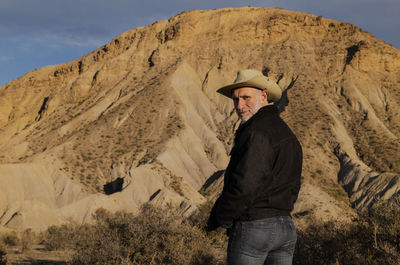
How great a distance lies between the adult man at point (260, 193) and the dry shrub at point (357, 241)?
619cm

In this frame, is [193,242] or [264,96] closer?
[264,96]

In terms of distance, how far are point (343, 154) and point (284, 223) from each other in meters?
40.7

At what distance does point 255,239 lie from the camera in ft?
10.1

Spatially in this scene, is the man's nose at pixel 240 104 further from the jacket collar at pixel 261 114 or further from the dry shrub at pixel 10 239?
the dry shrub at pixel 10 239

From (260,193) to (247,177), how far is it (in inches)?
7.9

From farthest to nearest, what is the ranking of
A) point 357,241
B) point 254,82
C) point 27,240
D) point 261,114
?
point 27,240
point 357,241
point 254,82
point 261,114

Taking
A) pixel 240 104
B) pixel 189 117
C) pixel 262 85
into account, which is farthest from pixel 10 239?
pixel 189 117

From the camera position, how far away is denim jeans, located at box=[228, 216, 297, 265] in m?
3.09

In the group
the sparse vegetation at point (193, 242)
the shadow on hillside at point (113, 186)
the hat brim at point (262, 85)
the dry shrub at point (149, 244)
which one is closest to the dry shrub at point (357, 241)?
the sparse vegetation at point (193, 242)

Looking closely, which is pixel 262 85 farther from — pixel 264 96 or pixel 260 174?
pixel 260 174

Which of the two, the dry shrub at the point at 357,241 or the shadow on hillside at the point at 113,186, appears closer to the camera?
the dry shrub at the point at 357,241

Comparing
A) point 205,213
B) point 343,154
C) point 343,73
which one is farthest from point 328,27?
point 205,213

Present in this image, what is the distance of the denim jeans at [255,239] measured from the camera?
3.09 m

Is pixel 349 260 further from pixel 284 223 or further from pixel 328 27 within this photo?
pixel 328 27
